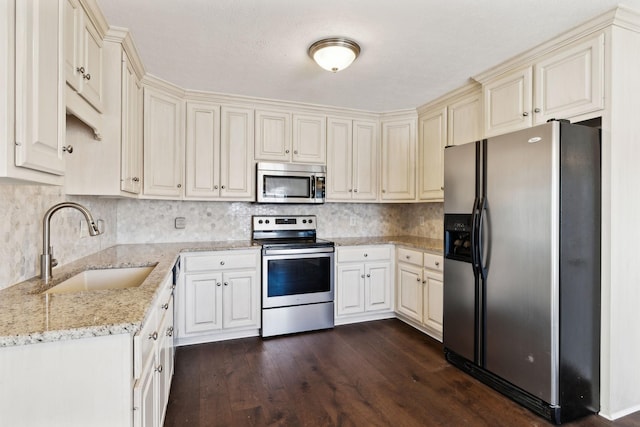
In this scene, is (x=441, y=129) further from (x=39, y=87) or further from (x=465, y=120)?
(x=39, y=87)

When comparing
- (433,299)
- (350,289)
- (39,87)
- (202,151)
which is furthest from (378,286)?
(39,87)

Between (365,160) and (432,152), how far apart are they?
72 centimetres

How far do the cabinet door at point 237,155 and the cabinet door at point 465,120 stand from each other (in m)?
1.93

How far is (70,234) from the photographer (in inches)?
82.0

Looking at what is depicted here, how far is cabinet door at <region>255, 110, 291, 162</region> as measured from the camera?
3.34 m

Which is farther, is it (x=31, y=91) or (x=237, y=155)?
(x=237, y=155)

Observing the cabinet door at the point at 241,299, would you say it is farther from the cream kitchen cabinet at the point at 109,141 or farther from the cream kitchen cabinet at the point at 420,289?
the cream kitchen cabinet at the point at 420,289

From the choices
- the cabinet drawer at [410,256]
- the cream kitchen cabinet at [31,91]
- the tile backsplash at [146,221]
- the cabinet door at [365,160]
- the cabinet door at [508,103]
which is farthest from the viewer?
the cabinet door at [365,160]

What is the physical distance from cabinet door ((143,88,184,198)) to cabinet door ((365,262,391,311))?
2038mm

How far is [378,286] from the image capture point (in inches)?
139

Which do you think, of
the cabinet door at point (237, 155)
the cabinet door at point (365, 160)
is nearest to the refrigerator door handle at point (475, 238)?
the cabinet door at point (365, 160)

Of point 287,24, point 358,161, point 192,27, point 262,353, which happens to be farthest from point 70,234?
point 358,161

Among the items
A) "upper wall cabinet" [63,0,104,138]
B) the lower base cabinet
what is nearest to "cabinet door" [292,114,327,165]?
"upper wall cabinet" [63,0,104,138]

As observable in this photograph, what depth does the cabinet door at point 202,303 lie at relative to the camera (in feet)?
9.41
